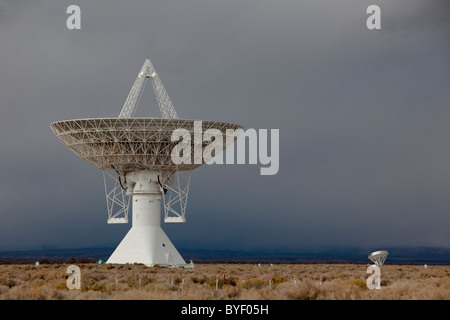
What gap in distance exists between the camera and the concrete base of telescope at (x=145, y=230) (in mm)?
47875

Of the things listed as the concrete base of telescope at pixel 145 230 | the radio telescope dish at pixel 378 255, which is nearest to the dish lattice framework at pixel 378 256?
the radio telescope dish at pixel 378 255

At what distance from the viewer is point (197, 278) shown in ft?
104

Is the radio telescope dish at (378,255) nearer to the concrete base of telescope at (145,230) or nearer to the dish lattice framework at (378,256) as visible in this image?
the dish lattice framework at (378,256)

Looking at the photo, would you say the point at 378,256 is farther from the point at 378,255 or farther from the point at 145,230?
the point at 145,230

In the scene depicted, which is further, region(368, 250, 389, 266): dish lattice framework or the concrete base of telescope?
region(368, 250, 389, 266): dish lattice framework

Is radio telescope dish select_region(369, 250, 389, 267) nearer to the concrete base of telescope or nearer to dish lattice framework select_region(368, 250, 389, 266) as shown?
dish lattice framework select_region(368, 250, 389, 266)

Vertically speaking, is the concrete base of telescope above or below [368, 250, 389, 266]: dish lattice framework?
above

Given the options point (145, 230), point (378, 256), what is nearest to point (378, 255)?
point (378, 256)

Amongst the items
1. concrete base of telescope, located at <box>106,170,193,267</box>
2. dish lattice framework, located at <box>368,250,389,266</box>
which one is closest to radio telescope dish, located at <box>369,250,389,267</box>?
dish lattice framework, located at <box>368,250,389,266</box>

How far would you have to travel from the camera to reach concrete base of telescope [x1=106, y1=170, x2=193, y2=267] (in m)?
47.9

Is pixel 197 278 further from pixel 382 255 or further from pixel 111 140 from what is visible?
pixel 382 255

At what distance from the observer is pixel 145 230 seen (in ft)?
159
